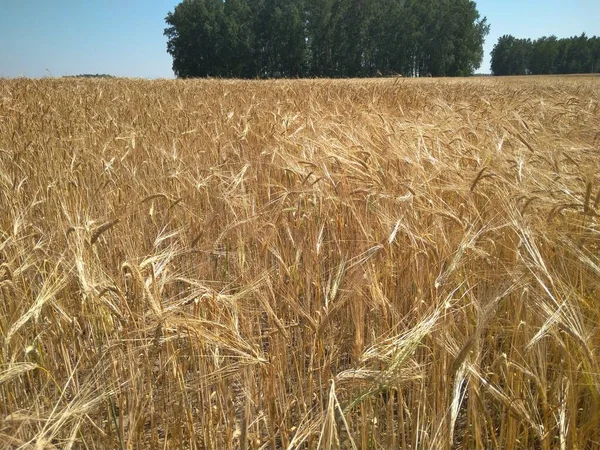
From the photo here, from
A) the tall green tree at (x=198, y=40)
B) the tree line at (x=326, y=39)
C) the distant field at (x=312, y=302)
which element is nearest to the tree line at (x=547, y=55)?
the tree line at (x=326, y=39)

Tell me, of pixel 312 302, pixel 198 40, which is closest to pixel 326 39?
pixel 198 40

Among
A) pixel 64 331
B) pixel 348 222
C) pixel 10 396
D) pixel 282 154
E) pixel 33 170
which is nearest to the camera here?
pixel 10 396

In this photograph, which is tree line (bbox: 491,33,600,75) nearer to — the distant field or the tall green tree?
the tall green tree

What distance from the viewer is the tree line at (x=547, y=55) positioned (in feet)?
239

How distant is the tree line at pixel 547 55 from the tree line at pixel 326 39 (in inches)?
1156

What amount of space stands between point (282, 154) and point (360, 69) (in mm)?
55673

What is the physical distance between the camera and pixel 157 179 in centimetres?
263

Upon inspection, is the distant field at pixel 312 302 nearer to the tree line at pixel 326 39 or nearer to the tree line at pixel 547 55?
the tree line at pixel 326 39

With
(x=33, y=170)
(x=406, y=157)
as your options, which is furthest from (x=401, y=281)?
(x=33, y=170)

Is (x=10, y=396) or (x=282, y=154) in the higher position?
(x=282, y=154)

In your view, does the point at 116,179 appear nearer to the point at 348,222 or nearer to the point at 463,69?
the point at 348,222

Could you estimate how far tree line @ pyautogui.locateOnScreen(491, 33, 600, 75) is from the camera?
7294 centimetres

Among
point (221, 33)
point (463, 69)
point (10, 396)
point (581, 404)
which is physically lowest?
point (581, 404)

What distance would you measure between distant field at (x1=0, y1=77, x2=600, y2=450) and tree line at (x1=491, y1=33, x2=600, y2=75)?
279 ft
